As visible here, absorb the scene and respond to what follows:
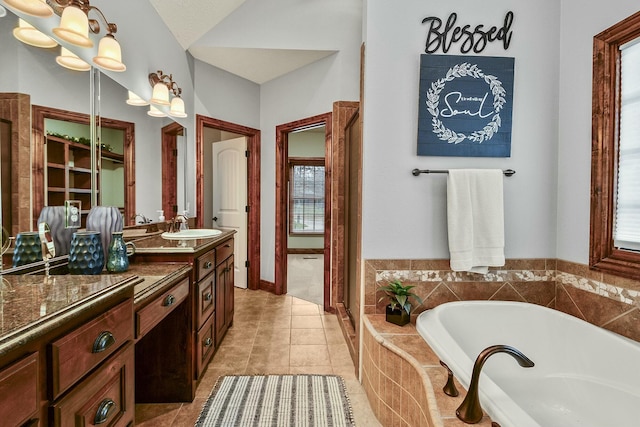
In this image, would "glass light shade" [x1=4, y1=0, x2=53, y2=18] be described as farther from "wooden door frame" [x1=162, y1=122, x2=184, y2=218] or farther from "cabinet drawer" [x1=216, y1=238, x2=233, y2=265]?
"cabinet drawer" [x1=216, y1=238, x2=233, y2=265]

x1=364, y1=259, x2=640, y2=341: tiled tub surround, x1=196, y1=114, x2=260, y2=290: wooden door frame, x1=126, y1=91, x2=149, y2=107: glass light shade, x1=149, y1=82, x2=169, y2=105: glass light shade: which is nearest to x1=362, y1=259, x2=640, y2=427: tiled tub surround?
x1=364, y1=259, x2=640, y2=341: tiled tub surround

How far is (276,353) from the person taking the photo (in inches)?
89.7

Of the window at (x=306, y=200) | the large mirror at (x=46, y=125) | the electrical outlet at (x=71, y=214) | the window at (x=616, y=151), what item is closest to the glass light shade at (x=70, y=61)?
the large mirror at (x=46, y=125)

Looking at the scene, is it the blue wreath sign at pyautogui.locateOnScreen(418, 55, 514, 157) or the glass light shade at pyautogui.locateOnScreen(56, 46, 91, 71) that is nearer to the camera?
the glass light shade at pyautogui.locateOnScreen(56, 46, 91, 71)

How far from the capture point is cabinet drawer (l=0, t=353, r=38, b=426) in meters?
0.58

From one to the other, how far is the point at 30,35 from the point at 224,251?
1578 millimetres

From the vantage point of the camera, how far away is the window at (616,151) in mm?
1468

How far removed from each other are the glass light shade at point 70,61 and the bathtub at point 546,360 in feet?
7.06

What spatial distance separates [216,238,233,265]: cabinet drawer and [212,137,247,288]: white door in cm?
123

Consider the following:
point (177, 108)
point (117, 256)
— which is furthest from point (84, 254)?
point (177, 108)

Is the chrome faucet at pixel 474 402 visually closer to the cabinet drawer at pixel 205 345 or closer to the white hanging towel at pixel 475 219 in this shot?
the white hanging towel at pixel 475 219

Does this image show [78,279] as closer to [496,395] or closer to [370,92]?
[496,395]

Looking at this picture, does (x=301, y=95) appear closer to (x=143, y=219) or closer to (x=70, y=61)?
(x=143, y=219)

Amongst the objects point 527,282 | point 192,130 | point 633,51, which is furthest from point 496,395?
point 192,130
